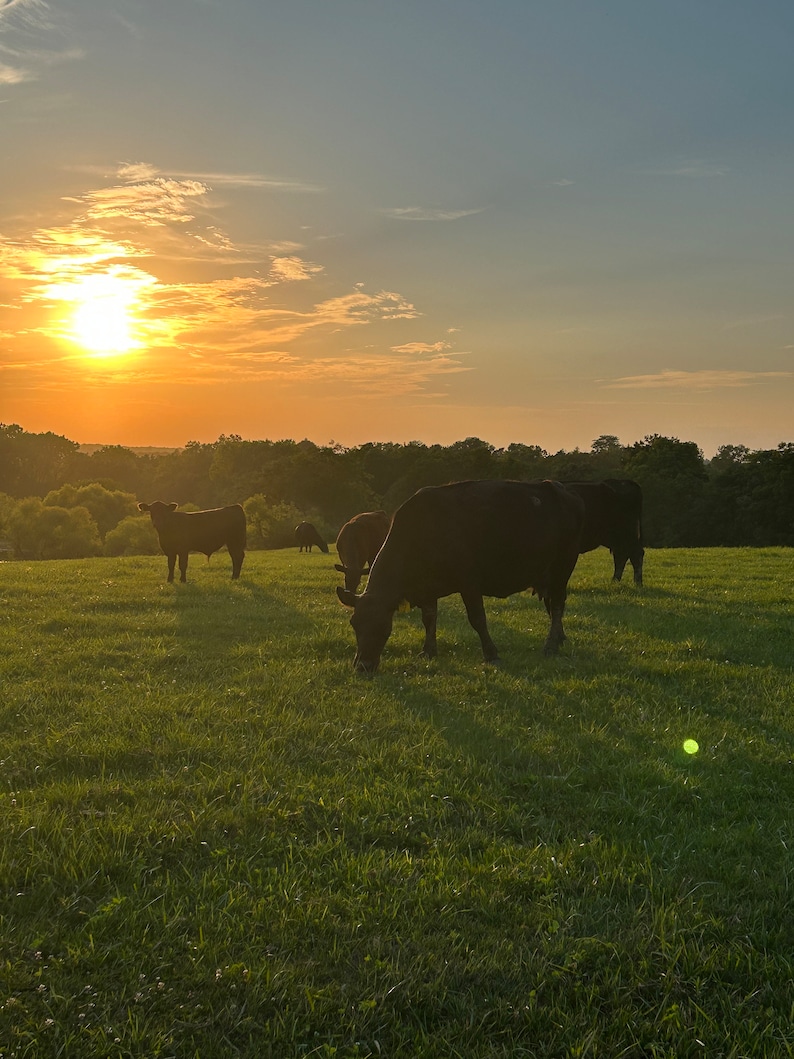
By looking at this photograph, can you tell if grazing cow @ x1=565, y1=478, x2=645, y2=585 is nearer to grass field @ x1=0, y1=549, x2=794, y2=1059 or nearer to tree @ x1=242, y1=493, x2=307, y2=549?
grass field @ x1=0, y1=549, x2=794, y2=1059

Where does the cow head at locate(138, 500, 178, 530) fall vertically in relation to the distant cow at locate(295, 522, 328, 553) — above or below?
above

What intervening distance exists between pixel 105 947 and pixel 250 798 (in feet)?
5.99

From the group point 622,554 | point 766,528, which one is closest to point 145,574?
point 622,554

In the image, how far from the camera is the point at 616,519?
18.4 meters

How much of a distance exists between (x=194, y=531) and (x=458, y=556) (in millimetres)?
12892

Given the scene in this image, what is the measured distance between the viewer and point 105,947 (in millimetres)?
3924

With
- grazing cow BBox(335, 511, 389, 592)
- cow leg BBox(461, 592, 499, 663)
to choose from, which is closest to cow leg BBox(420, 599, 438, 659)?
cow leg BBox(461, 592, 499, 663)

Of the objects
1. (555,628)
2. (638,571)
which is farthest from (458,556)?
(638,571)

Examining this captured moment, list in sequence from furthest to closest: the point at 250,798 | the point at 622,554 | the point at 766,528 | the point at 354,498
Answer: the point at 354,498 < the point at 766,528 < the point at 622,554 < the point at 250,798

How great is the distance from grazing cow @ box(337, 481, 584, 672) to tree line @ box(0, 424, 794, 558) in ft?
91.7

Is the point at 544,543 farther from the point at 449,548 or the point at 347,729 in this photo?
the point at 347,729

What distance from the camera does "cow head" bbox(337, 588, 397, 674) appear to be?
997 cm

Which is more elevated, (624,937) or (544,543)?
(544,543)

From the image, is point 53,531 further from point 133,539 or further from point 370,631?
point 370,631
